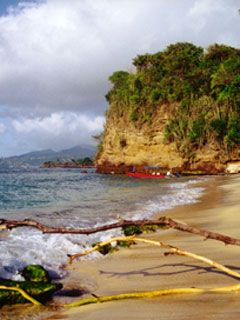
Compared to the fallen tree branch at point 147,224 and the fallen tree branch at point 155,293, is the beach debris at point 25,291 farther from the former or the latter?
the fallen tree branch at point 147,224

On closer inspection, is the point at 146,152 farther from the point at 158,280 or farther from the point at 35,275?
the point at 158,280

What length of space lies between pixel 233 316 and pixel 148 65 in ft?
207

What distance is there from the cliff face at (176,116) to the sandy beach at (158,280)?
47.0 metres

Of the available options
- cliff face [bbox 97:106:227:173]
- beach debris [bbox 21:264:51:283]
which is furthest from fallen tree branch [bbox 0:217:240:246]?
cliff face [bbox 97:106:227:173]

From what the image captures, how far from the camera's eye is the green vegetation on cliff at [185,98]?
53.8m

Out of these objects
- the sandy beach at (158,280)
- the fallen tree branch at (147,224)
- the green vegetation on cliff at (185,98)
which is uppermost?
the green vegetation on cliff at (185,98)

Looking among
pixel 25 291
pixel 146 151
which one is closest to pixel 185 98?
pixel 146 151

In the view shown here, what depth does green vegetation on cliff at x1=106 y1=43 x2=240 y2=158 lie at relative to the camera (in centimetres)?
5384

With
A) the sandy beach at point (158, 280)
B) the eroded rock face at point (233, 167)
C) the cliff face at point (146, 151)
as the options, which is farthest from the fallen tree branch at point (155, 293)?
the cliff face at point (146, 151)

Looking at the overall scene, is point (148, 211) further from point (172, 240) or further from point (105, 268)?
point (105, 268)

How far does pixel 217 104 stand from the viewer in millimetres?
54938

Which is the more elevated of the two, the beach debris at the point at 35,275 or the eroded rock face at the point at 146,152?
the eroded rock face at the point at 146,152

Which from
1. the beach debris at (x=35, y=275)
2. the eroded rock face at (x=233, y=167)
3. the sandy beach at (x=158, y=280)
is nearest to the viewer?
the sandy beach at (x=158, y=280)

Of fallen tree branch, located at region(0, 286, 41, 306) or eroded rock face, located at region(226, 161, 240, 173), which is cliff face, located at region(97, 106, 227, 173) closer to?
eroded rock face, located at region(226, 161, 240, 173)
